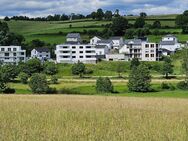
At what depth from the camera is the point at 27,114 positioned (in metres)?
16.9

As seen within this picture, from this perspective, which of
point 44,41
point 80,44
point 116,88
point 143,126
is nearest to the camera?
point 143,126

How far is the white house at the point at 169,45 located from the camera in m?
175

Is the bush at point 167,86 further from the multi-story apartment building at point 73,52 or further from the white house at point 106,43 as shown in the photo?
the white house at point 106,43

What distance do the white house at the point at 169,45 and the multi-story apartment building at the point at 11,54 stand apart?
158 feet

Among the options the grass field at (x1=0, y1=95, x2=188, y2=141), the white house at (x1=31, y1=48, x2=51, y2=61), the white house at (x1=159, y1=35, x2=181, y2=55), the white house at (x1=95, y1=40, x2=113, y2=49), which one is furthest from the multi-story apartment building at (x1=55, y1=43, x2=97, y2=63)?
the grass field at (x1=0, y1=95, x2=188, y2=141)

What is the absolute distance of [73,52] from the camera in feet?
544

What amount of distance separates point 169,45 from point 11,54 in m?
55.4

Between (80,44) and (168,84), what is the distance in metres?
70.4

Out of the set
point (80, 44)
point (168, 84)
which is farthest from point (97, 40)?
point (168, 84)

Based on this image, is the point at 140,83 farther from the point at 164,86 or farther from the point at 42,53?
the point at 42,53

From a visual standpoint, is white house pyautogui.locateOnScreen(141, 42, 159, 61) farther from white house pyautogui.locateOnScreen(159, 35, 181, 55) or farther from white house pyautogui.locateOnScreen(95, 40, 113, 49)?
white house pyautogui.locateOnScreen(95, 40, 113, 49)

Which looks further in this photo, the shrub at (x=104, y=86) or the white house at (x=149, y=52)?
the white house at (x=149, y=52)

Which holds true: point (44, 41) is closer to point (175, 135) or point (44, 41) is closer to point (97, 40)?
point (97, 40)

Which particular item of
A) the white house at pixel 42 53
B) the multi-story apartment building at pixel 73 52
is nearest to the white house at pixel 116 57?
the multi-story apartment building at pixel 73 52
